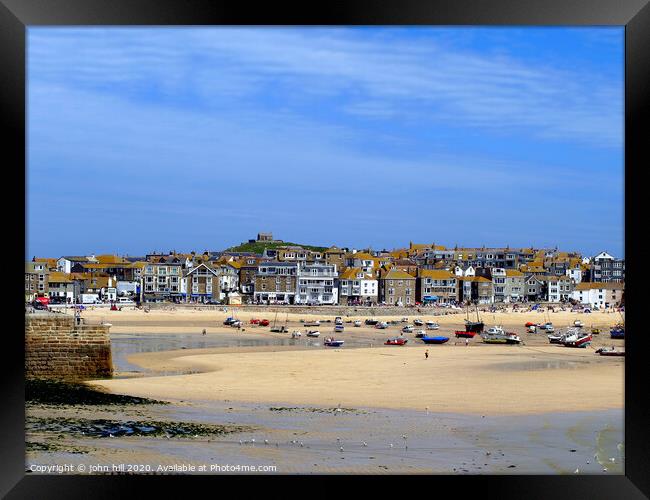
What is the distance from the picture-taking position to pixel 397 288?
49.7m

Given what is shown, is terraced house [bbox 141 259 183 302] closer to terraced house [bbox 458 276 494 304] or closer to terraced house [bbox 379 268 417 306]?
terraced house [bbox 379 268 417 306]

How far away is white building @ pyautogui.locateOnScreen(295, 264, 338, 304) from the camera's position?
4747 cm

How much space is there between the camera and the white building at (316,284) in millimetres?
47469

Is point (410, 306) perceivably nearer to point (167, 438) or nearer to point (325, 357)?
point (325, 357)

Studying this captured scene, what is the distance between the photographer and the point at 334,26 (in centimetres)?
390

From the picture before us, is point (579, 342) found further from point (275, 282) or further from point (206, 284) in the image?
point (206, 284)

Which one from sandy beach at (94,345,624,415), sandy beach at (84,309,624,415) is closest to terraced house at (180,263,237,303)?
sandy beach at (84,309,624,415)

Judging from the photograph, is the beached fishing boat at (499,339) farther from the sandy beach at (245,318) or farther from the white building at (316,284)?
the white building at (316,284)

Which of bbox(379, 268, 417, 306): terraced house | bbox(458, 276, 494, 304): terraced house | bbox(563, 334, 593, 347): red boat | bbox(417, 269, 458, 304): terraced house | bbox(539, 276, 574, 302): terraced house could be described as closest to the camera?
bbox(563, 334, 593, 347): red boat

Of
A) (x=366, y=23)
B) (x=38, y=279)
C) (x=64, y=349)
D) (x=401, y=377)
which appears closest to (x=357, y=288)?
(x=38, y=279)

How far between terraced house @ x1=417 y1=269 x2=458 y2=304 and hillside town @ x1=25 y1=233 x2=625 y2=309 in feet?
0.21
